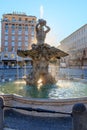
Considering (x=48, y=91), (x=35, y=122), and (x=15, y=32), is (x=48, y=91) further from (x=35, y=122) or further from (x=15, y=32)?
(x=15, y=32)

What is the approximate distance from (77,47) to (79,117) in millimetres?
77278

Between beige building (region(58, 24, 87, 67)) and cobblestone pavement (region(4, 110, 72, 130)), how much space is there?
159 feet

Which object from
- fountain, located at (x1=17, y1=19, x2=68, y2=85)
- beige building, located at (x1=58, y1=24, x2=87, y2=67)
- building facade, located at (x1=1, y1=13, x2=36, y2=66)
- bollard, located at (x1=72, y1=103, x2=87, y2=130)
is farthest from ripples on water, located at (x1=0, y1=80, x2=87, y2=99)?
building facade, located at (x1=1, y1=13, x2=36, y2=66)

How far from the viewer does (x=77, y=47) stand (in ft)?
265

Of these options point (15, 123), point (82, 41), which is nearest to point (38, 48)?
point (15, 123)

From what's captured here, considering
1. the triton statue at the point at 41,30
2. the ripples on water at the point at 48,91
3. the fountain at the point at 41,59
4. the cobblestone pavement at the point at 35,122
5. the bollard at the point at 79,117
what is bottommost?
the cobblestone pavement at the point at 35,122

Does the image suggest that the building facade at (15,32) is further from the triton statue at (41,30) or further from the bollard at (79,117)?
the bollard at (79,117)

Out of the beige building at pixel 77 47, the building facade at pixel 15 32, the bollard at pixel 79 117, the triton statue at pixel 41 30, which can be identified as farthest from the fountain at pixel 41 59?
the building facade at pixel 15 32

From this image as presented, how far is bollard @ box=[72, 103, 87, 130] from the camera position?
4.29 metres

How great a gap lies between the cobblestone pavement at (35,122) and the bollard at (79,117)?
1.83m

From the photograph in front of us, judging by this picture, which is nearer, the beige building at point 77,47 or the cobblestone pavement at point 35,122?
the cobblestone pavement at point 35,122

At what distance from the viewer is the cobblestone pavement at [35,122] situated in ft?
20.2

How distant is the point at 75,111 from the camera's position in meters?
4.30

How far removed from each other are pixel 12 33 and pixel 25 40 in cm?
487
